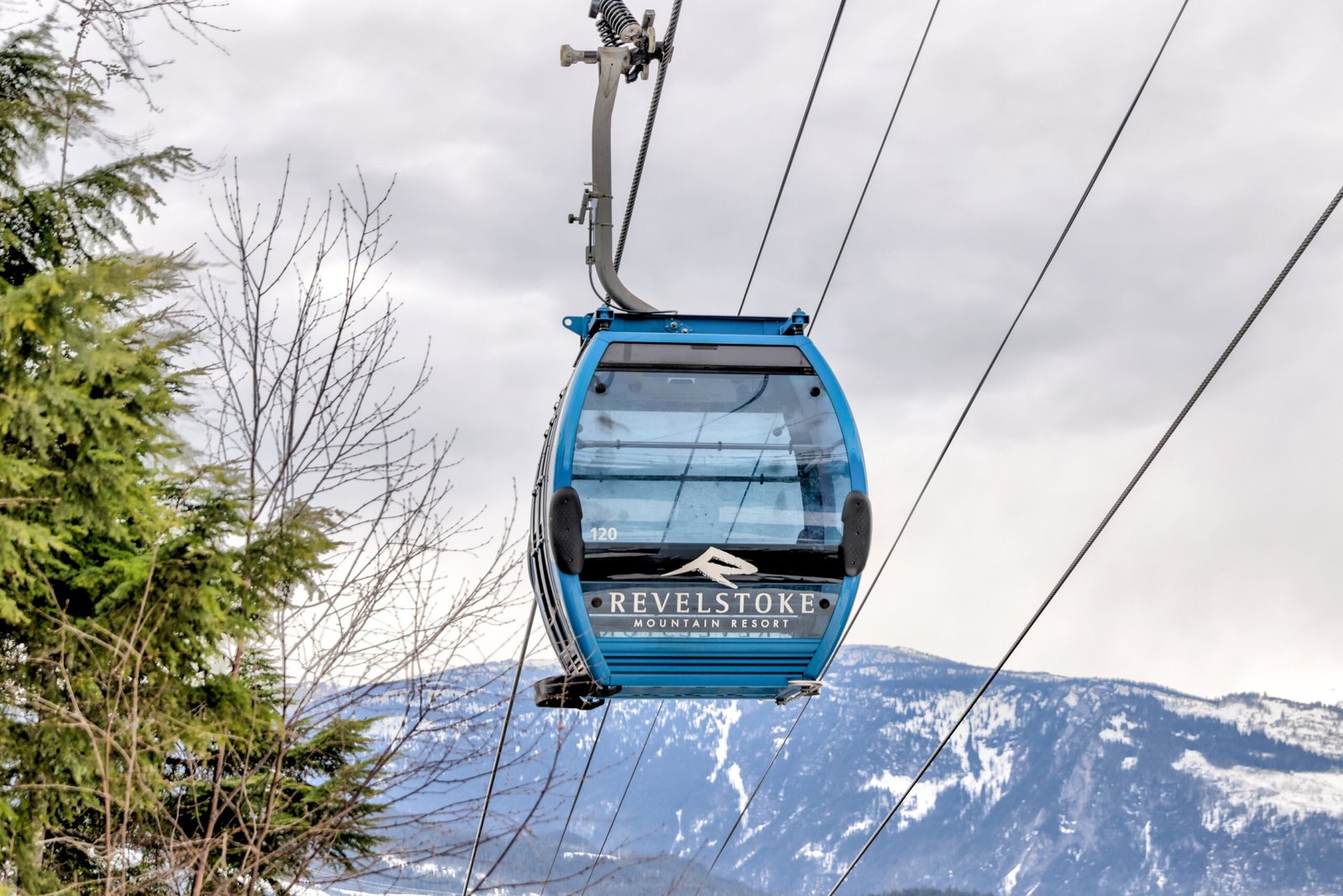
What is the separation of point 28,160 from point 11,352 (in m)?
1.72

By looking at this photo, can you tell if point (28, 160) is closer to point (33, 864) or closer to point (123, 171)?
point (123, 171)

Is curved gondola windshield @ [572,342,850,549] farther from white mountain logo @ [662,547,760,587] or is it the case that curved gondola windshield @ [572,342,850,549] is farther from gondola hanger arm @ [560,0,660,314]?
gondola hanger arm @ [560,0,660,314]

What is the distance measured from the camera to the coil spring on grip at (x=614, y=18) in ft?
31.3

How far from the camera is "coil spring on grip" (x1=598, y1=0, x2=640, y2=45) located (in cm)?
953

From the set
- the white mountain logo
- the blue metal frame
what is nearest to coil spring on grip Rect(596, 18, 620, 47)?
the blue metal frame

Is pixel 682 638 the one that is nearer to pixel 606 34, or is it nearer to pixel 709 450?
pixel 709 450

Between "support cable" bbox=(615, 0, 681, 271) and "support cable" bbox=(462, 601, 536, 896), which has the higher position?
"support cable" bbox=(615, 0, 681, 271)

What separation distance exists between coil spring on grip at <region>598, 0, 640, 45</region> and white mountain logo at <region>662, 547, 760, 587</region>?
345cm

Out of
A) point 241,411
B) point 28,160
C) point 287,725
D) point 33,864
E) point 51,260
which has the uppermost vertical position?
point 28,160

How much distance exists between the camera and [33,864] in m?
8.35

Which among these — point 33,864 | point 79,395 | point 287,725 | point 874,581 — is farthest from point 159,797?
point 874,581

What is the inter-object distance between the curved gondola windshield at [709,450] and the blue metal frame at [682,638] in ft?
0.18

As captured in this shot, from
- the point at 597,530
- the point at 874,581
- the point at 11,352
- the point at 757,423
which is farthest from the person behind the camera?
the point at 874,581

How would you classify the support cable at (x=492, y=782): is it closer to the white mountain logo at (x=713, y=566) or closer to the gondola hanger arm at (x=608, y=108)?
the white mountain logo at (x=713, y=566)
